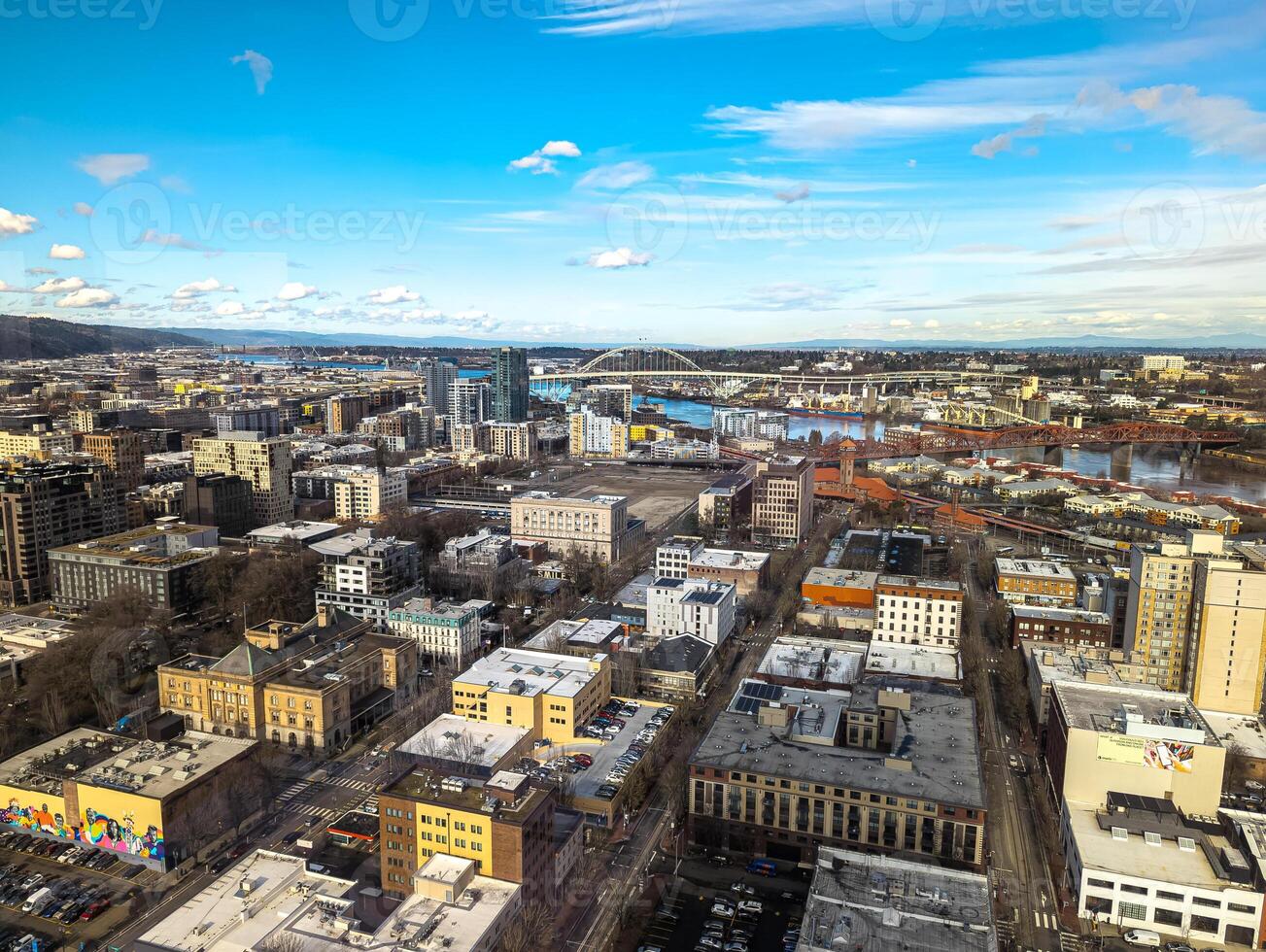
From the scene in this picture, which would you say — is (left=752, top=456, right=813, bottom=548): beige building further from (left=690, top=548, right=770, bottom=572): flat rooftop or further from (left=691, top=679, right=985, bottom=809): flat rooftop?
(left=691, top=679, right=985, bottom=809): flat rooftop

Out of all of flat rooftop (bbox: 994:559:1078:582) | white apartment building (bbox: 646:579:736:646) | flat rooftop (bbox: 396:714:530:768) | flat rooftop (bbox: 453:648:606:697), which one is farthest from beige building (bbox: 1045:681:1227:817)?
flat rooftop (bbox: 994:559:1078:582)

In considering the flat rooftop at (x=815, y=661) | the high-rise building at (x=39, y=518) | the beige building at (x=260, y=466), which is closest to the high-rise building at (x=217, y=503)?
the beige building at (x=260, y=466)

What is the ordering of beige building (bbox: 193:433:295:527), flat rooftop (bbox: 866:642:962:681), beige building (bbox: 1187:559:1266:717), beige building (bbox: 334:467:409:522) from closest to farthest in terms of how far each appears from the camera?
beige building (bbox: 1187:559:1266:717) < flat rooftop (bbox: 866:642:962:681) < beige building (bbox: 193:433:295:527) < beige building (bbox: 334:467:409:522)

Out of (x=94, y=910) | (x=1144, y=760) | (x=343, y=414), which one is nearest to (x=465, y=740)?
(x=94, y=910)

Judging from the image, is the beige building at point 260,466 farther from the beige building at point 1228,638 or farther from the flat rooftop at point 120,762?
the beige building at point 1228,638

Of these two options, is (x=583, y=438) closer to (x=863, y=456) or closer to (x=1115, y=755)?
(x=863, y=456)

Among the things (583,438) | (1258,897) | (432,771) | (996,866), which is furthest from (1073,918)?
(583,438)
